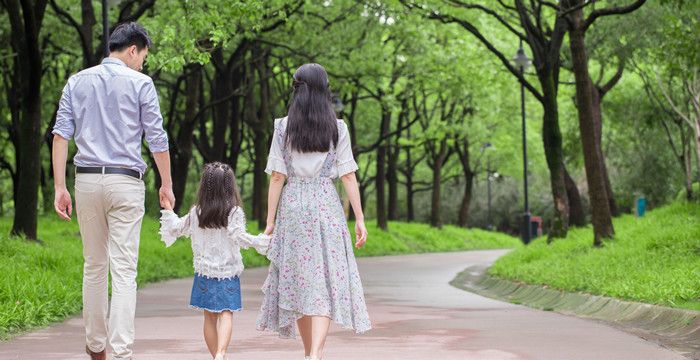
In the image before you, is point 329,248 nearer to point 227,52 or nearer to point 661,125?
point 227,52

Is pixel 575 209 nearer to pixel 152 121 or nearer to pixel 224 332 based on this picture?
pixel 224 332

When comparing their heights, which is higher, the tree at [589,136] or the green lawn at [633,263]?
the tree at [589,136]

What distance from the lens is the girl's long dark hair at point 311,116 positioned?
7.84 m

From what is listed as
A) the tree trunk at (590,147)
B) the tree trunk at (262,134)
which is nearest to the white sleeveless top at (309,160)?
the tree trunk at (590,147)

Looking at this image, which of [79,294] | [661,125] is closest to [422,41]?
[661,125]

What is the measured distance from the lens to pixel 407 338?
10.7 meters

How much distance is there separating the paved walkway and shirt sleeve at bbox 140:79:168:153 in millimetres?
2216

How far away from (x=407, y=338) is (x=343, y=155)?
328cm

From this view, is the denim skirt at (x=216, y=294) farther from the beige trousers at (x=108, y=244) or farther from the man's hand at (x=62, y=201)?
the man's hand at (x=62, y=201)

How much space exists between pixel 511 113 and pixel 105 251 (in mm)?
49477

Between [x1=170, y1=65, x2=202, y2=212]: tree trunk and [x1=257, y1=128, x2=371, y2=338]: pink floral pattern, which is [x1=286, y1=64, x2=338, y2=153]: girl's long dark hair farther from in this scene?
[x1=170, y1=65, x2=202, y2=212]: tree trunk

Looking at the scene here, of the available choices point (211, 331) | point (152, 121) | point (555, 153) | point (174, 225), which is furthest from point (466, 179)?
point (152, 121)

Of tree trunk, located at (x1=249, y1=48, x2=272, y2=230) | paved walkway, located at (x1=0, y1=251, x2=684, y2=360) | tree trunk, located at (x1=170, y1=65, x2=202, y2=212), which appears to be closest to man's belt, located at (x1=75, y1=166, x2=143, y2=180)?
paved walkway, located at (x1=0, y1=251, x2=684, y2=360)

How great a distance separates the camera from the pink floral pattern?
7777mm
